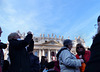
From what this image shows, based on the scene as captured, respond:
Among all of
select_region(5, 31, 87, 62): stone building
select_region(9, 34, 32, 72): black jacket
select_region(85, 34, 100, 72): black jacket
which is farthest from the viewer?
select_region(5, 31, 87, 62): stone building

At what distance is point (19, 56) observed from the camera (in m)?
3.08

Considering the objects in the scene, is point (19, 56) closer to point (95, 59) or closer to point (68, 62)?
point (68, 62)

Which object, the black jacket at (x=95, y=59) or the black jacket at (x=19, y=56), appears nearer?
the black jacket at (x=95, y=59)

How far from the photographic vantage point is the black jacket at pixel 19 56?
2993mm

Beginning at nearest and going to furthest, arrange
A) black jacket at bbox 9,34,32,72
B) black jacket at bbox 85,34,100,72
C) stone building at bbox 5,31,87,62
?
black jacket at bbox 85,34,100,72 → black jacket at bbox 9,34,32,72 → stone building at bbox 5,31,87,62

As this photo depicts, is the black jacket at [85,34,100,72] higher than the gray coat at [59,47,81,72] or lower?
higher

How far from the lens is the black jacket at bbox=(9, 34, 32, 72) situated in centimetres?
299

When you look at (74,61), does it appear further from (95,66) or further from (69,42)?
(95,66)

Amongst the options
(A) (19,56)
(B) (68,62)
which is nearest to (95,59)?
(B) (68,62)

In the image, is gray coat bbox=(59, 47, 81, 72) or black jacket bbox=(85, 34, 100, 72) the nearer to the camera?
black jacket bbox=(85, 34, 100, 72)

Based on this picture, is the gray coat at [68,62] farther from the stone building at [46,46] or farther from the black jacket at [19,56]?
the stone building at [46,46]

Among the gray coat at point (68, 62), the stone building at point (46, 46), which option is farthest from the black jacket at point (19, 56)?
the stone building at point (46, 46)

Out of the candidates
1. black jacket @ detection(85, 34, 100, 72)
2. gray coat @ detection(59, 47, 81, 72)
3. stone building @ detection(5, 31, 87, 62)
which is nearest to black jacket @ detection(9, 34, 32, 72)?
gray coat @ detection(59, 47, 81, 72)

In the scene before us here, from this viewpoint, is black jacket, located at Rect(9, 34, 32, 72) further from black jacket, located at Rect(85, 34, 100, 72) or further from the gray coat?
black jacket, located at Rect(85, 34, 100, 72)
